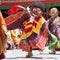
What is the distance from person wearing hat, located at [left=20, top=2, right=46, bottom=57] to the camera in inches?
391

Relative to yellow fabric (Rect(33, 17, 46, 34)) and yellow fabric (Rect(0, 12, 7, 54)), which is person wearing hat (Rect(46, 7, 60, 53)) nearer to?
yellow fabric (Rect(33, 17, 46, 34))

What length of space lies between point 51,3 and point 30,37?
1382 centimetres

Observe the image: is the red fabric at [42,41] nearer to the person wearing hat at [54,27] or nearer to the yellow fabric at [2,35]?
the person wearing hat at [54,27]

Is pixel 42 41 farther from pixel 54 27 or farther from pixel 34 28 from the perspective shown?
pixel 54 27

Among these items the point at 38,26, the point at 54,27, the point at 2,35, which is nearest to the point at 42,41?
the point at 38,26

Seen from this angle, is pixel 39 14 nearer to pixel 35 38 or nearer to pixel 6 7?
pixel 35 38

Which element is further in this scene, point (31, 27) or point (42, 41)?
point (42, 41)

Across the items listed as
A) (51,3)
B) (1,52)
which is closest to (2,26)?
(1,52)

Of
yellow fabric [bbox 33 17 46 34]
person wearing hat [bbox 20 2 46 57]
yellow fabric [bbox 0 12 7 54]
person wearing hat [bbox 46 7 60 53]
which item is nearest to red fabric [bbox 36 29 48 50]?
person wearing hat [bbox 20 2 46 57]

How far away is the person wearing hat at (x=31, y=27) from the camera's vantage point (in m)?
9.93

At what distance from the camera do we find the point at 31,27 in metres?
10.3

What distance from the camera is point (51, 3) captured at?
78.5ft

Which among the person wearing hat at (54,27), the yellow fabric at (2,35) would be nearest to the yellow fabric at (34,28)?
the person wearing hat at (54,27)

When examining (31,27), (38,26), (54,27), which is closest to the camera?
(31,27)
